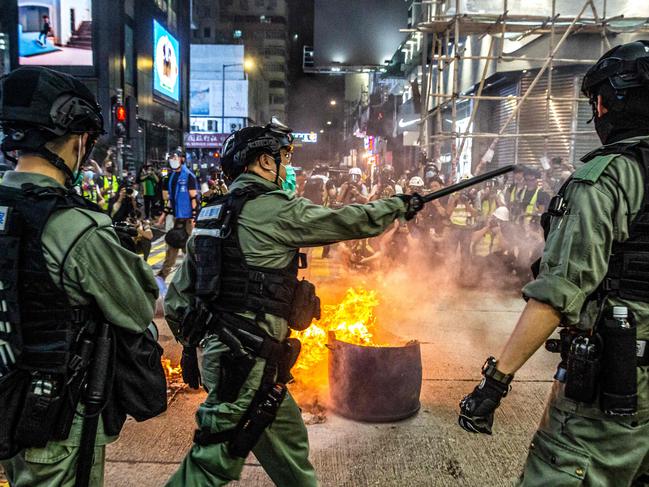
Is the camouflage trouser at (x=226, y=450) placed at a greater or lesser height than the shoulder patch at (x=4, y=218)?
lesser

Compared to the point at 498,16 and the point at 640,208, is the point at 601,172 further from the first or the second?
the point at 498,16

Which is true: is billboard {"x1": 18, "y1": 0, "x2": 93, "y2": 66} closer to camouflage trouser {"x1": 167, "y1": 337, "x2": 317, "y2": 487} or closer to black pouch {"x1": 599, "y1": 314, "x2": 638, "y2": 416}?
camouflage trouser {"x1": 167, "y1": 337, "x2": 317, "y2": 487}

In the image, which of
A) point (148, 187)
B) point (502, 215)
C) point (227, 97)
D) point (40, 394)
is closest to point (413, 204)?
point (40, 394)

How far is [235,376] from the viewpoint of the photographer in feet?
8.50

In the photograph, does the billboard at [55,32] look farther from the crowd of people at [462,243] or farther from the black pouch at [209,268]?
the black pouch at [209,268]

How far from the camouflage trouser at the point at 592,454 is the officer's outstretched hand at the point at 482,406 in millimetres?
227

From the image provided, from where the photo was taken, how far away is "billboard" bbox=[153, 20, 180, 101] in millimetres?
29850

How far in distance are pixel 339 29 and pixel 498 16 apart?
17.6m

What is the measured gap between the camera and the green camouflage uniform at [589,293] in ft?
6.15

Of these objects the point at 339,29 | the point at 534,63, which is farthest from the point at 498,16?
the point at 339,29

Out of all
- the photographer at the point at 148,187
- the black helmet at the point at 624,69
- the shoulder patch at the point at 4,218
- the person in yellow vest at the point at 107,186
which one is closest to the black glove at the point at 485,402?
the black helmet at the point at 624,69

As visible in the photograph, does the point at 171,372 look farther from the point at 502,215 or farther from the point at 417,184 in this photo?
the point at 417,184

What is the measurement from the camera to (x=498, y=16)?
11.7m

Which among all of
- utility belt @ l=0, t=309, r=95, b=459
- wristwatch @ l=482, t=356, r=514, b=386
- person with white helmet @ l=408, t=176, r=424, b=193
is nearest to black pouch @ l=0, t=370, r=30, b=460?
utility belt @ l=0, t=309, r=95, b=459
